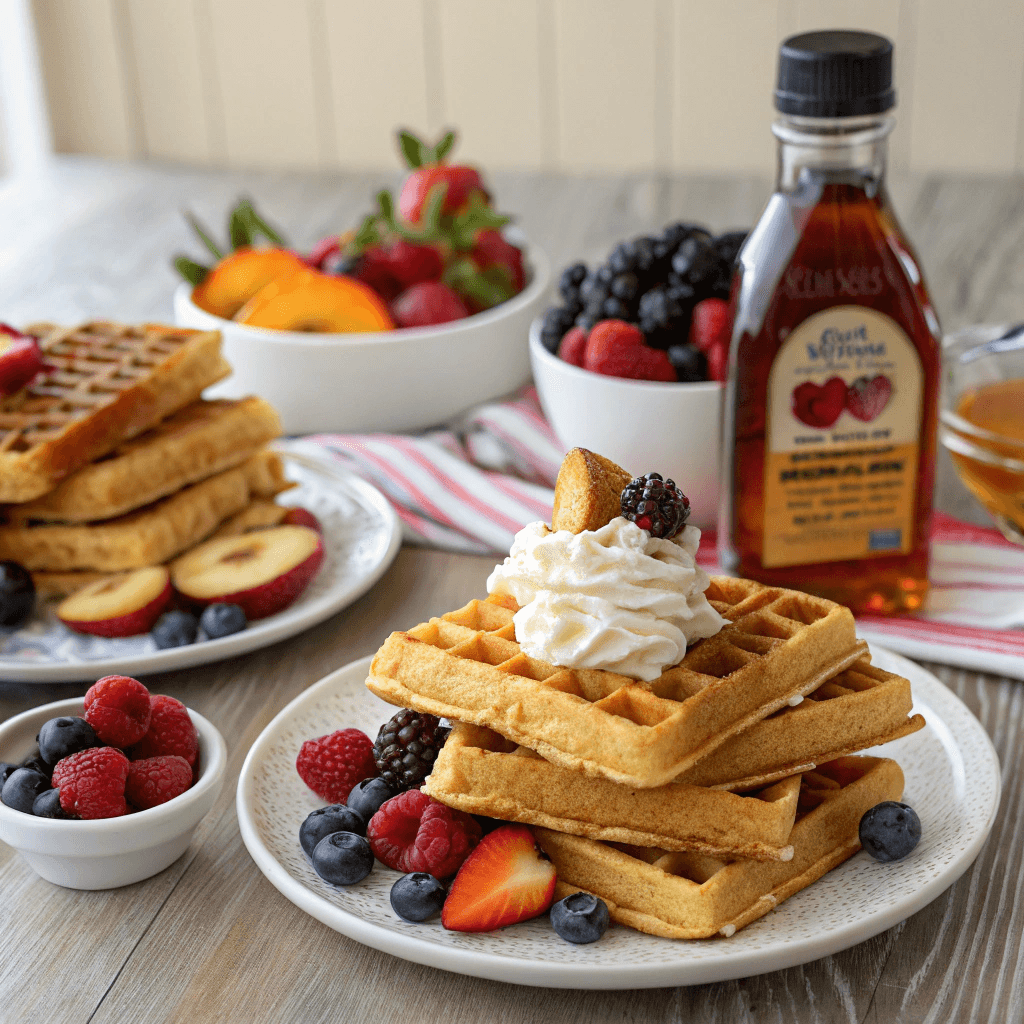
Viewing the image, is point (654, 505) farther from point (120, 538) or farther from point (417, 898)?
point (120, 538)

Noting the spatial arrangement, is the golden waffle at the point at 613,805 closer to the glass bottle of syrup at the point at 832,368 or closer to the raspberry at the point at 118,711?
the raspberry at the point at 118,711

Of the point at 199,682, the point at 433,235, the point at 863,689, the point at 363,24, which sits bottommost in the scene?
the point at 199,682

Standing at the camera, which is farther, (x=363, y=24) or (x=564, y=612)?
(x=363, y=24)

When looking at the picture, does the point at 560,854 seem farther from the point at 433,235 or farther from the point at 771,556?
the point at 433,235

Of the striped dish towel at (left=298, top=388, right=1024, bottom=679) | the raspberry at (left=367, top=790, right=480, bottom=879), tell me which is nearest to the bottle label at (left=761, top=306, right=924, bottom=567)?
the striped dish towel at (left=298, top=388, right=1024, bottom=679)

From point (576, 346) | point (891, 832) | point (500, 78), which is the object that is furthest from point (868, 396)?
point (500, 78)

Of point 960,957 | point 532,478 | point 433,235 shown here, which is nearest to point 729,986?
point 960,957

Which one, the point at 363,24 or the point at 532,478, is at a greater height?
the point at 363,24
